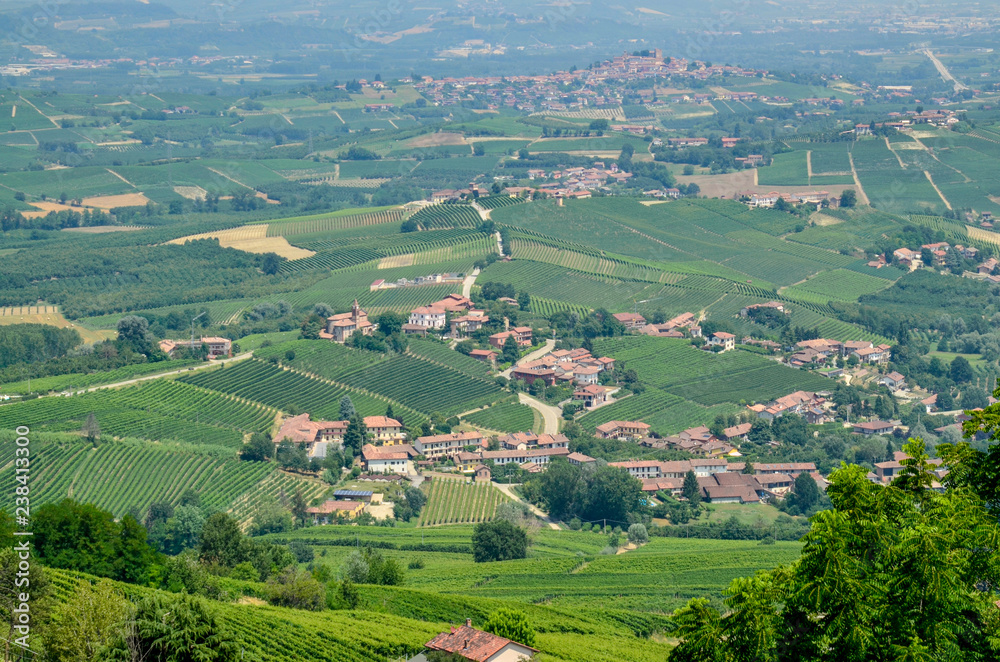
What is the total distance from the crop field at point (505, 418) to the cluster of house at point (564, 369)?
133 inches

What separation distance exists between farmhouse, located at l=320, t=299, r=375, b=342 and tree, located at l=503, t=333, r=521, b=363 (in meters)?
6.51

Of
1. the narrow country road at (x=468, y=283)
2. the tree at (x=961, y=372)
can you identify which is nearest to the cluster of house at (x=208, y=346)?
the narrow country road at (x=468, y=283)

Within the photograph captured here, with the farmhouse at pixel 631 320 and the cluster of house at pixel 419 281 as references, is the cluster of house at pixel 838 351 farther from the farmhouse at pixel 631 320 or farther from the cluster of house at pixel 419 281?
the cluster of house at pixel 419 281

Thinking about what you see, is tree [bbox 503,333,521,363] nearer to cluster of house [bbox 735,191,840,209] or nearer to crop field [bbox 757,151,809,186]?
cluster of house [bbox 735,191,840,209]

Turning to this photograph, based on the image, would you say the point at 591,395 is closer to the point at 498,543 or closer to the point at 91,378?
the point at 498,543

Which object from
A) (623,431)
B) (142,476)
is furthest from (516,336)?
(142,476)

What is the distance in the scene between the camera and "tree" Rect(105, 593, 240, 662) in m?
20.1

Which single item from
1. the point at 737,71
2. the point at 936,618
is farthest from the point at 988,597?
the point at 737,71

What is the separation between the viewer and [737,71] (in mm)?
174125

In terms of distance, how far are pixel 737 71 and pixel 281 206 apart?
90.5 m

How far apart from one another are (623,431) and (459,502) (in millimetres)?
10117

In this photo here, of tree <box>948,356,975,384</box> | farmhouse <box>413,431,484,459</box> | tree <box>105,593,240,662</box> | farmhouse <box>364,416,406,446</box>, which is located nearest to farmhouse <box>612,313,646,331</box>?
tree <box>948,356,975,384</box>

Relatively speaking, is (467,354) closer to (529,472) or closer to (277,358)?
(277,358)

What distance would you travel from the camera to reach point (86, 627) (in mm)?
20641
